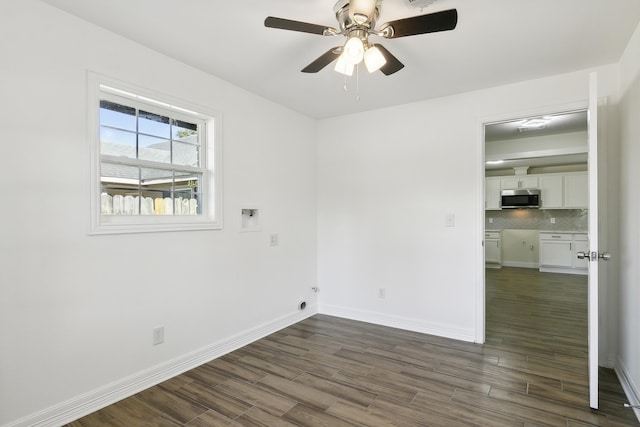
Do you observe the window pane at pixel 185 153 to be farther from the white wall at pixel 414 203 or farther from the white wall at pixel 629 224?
the white wall at pixel 629 224

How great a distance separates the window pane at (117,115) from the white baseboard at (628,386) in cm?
389

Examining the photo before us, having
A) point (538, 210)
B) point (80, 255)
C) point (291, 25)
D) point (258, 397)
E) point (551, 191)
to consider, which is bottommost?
point (258, 397)

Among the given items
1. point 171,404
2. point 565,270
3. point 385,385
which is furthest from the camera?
point 565,270

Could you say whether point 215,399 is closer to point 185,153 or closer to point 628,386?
point 185,153

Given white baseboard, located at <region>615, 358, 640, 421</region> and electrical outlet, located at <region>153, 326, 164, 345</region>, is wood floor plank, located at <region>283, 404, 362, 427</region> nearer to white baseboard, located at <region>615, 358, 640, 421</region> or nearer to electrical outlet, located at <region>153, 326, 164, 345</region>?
electrical outlet, located at <region>153, 326, 164, 345</region>

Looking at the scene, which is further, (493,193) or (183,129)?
(493,193)

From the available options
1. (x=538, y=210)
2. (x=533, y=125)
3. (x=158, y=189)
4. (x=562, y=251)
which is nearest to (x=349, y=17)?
(x=158, y=189)

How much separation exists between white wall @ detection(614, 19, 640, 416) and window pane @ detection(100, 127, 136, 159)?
3.49 m

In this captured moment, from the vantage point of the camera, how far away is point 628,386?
2314 mm

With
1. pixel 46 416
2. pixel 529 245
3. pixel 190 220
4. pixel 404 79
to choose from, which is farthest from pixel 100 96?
pixel 529 245

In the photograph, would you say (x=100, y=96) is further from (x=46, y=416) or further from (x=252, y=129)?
(x=46, y=416)

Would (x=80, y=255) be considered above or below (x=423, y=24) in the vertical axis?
below

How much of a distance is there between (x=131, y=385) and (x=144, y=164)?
5.27ft

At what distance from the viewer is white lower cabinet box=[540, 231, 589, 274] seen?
23.2 ft
